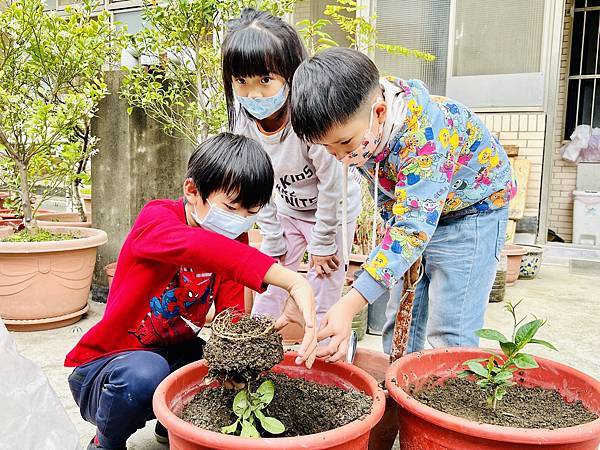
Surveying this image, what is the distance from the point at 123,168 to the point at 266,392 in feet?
8.42

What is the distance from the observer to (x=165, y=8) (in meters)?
3.19

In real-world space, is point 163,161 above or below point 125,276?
Answer: above

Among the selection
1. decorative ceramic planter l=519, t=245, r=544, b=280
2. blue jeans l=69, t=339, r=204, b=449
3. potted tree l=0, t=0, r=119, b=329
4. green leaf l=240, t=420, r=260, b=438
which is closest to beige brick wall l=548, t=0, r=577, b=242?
decorative ceramic planter l=519, t=245, r=544, b=280

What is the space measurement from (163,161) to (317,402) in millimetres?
2564

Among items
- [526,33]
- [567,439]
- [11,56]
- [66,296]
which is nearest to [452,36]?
[526,33]

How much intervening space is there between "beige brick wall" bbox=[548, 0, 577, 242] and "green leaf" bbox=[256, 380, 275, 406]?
5.98m

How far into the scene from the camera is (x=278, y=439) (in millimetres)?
1043

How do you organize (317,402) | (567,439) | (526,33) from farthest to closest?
(526,33) < (317,402) < (567,439)

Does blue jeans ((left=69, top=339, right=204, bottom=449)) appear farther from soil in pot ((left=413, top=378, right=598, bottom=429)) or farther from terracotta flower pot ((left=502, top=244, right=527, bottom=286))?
terracotta flower pot ((left=502, top=244, right=527, bottom=286))

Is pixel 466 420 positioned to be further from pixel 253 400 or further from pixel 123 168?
pixel 123 168

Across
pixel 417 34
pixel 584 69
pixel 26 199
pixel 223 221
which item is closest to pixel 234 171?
pixel 223 221

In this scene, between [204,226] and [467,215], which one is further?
[467,215]

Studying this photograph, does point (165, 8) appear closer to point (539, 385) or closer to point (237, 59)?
point (237, 59)

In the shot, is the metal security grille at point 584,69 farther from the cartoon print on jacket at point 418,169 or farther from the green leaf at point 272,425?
the green leaf at point 272,425
